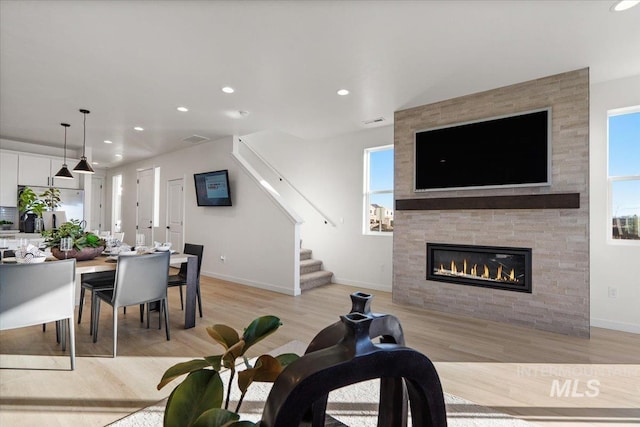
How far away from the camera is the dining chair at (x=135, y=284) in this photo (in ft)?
8.42

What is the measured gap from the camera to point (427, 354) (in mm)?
2699

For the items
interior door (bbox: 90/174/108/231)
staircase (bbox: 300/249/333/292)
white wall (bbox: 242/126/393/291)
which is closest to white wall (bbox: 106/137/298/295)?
staircase (bbox: 300/249/333/292)

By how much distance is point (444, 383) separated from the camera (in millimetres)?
2211

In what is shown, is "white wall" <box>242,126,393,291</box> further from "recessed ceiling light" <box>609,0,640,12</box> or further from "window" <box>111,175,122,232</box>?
"window" <box>111,175,122,232</box>

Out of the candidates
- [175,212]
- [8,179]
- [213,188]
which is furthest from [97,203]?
[213,188]

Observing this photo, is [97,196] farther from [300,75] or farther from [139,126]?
[300,75]

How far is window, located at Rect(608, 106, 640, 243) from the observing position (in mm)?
3262

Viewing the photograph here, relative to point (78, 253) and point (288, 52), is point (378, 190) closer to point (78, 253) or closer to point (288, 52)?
point (288, 52)

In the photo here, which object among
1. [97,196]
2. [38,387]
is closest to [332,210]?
[38,387]

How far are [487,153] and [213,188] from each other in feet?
14.2

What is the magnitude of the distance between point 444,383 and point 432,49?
2.62 metres

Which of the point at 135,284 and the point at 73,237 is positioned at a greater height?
the point at 73,237

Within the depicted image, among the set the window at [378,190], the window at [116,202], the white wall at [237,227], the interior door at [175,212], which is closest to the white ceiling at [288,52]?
the window at [378,190]

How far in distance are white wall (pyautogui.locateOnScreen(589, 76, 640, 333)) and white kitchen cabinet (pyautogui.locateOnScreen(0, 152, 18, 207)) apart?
27.8 ft
